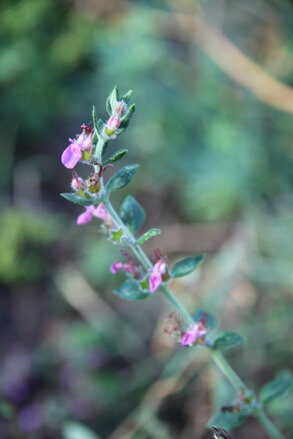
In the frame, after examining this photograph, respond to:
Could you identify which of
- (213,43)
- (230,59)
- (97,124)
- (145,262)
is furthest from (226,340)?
(213,43)

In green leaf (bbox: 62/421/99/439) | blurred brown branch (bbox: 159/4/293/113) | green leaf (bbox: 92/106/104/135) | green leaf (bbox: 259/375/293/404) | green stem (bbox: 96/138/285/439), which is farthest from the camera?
blurred brown branch (bbox: 159/4/293/113)

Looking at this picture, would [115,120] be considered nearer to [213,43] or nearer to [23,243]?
[23,243]

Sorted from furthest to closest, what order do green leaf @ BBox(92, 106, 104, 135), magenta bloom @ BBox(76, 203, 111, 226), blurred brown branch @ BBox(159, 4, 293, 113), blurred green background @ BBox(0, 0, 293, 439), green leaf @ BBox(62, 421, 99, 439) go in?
blurred brown branch @ BBox(159, 4, 293, 113) → blurred green background @ BBox(0, 0, 293, 439) → green leaf @ BBox(62, 421, 99, 439) → magenta bloom @ BBox(76, 203, 111, 226) → green leaf @ BBox(92, 106, 104, 135)

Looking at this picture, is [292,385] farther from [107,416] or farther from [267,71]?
[267,71]

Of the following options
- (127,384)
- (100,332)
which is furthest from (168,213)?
(127,384)

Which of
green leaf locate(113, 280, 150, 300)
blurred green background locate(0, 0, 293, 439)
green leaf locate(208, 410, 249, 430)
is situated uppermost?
blurred green background locate(0, 0, 293, 439)

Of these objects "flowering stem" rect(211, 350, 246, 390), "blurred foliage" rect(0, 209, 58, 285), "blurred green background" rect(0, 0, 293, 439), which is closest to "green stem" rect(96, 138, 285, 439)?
"flowering stem" rect(211, 350, 246, 390)

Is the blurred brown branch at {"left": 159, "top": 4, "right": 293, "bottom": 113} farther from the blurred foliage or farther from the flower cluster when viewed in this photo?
the flower cluster
